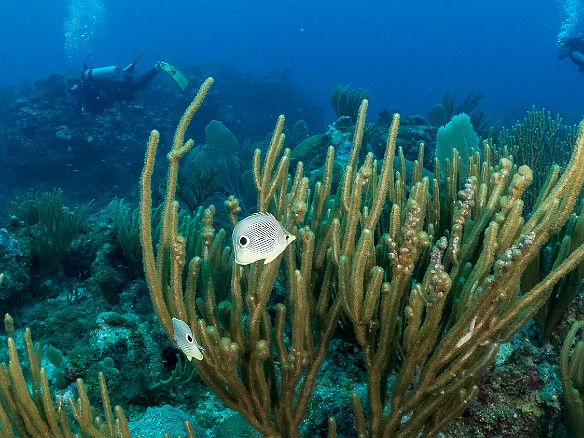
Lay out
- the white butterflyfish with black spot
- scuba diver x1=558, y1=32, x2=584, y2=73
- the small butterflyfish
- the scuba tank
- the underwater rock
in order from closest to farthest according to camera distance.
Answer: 1. the white butterflyfish with black spot
2. the small butterflyfish
3. the underwater rock
4. the scuba tank
5. scuba diver x1=558, y1=32, x2=584, y2=73

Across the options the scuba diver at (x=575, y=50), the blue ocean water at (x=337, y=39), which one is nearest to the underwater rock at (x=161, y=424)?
the scuba diver at (x=575, y=50)

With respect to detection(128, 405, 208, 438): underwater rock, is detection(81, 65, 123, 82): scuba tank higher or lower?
higher

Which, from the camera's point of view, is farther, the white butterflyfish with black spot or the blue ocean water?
the blue ocean water

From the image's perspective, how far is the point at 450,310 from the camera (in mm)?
2291

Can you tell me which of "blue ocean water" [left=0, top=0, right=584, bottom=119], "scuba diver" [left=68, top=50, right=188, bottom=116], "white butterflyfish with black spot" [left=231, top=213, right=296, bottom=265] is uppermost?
"blue ocean water" [left=0, top=0, right=584, bottom=119]

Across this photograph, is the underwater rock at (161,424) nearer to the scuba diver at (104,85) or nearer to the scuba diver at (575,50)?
the scuba diver at (104,85)

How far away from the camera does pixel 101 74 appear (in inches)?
511

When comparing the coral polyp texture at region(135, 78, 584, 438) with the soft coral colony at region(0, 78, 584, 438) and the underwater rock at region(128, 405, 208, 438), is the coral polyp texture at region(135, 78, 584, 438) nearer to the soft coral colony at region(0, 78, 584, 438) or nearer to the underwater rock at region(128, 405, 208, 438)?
the soft coral colony at region(0, 78, 584, 438)

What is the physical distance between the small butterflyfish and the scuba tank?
12825 mm

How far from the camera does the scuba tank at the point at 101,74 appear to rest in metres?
12.9

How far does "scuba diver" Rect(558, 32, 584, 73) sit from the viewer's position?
1545 cm

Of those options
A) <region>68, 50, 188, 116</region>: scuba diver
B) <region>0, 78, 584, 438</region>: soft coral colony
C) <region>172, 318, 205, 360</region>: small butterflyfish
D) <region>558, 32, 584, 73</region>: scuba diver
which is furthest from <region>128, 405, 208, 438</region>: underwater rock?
<region>558, 32, 584, 73</region>: scuba diver

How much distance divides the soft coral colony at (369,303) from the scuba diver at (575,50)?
659 inches

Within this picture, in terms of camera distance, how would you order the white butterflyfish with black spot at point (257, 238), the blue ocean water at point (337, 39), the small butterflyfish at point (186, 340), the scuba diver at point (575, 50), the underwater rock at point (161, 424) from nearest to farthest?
the white butterflyfish with black spot at point (257, 238) < the small butterflyfish at point (186, 340) < the underwater rock at point (161, 424) < the scuba diver at point (575, 50) < the blue ocean water at point (337, 39)
